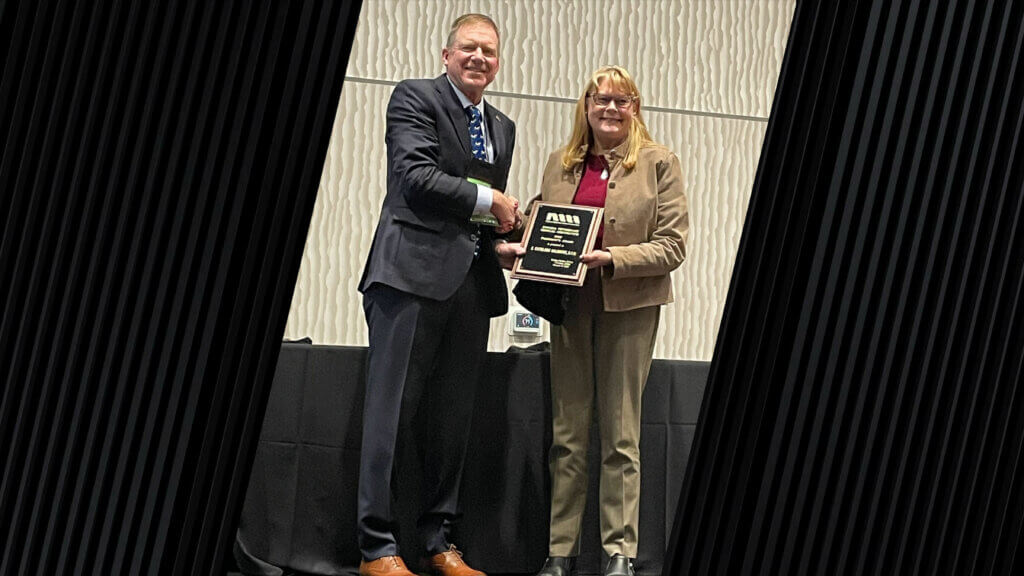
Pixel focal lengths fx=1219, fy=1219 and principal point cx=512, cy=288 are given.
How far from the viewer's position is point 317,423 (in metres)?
3.21

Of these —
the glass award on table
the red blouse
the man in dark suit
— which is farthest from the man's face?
the red blouse

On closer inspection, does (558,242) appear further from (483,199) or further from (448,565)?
(448,565)

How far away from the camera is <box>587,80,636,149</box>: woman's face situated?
3.17 meters

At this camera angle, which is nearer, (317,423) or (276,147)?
(276,147)

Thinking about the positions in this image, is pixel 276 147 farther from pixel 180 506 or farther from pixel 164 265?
pixel 180 506

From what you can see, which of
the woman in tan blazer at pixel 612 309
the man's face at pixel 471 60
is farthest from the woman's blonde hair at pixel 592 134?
the man's face at pixel 471 60

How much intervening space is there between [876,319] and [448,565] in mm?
1652

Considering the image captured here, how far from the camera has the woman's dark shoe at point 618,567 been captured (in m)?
3.04

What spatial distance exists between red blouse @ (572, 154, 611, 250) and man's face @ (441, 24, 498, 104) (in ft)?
1.15

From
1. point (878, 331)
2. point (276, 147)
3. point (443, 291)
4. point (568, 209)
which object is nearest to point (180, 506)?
point (276, 147)

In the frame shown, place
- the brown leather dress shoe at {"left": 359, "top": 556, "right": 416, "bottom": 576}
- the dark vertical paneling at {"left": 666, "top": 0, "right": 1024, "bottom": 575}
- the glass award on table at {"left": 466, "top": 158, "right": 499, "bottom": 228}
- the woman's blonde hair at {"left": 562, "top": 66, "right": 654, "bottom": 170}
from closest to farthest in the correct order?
the dark vertical paneling at {"left": 666, "top": 0, "right": 1024, "bottom": 575} → the brown leather dress shoe at {"left": 359, "top": 556, "right": 416, "bottom": 576} → the glass award on table at {"left": 466, "top": 158, "right": 499, "bottom": 228} → the woman's blonde hair at {"left": 562, "top": 66, "right": 654, "bottom": 170}

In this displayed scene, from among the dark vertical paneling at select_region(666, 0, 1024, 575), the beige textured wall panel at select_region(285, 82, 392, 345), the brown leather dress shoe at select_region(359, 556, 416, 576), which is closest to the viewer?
the dark vertical paneling at select_region(666, 0, 1024, 575)

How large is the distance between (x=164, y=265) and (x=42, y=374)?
20 centimetres

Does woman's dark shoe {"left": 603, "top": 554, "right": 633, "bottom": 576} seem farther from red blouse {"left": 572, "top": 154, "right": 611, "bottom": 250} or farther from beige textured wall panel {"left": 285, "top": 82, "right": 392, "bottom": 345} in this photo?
beige textured wall panel {"left": 285, "top": 82, "right": 392, "bottom": 345}
